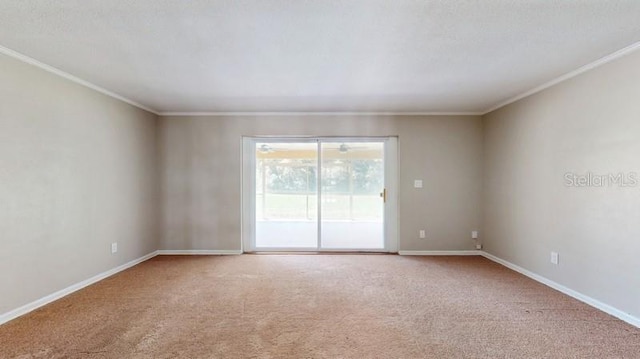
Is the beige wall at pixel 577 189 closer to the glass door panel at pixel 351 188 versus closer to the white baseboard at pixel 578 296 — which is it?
the white baseboard at pixel 578 296

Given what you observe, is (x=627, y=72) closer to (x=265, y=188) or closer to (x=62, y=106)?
(x=265, y=188)

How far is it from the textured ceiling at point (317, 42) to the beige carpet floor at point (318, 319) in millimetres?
2293

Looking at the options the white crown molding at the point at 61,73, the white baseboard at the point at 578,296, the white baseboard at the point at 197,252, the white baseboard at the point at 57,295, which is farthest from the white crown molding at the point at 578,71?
the white baseboard at the point at 57,295

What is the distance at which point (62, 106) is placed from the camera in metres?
3.16

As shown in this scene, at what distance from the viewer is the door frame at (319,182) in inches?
196

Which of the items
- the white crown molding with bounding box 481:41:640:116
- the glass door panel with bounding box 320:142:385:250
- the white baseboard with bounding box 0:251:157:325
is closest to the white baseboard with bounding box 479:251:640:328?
the glass door panel with bounding box 320:142:385:250

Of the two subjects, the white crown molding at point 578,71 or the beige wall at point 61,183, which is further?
the beige wall at point 61,183

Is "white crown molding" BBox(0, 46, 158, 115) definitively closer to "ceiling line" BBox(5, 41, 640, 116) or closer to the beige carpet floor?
"ceiling line" BBox(5, 41, 640, 116)

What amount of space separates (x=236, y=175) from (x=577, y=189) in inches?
173

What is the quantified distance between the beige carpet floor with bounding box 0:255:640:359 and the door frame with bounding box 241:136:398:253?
107cm

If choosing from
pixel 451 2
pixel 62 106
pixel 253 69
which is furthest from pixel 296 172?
pixel 451 2

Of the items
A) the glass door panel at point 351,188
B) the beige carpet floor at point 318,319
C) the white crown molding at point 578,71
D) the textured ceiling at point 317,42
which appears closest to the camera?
the textured ceiling at point 317,42

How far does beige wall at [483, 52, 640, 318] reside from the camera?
262 centimetres

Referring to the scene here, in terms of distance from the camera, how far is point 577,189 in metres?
3.13
